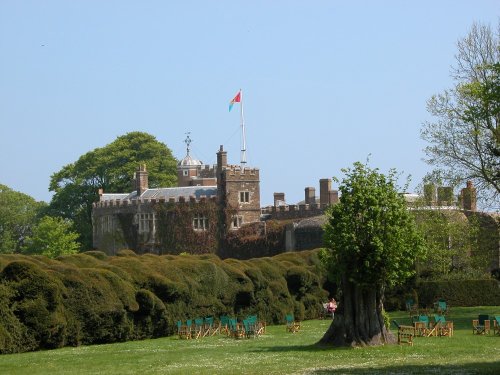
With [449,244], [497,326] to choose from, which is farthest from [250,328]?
[449,244]

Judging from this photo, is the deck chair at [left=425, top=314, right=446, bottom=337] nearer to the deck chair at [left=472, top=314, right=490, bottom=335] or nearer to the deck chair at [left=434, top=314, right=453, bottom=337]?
the deck chair at [left=434, top=314, right=453, bottom=337]

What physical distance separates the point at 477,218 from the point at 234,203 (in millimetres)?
38478

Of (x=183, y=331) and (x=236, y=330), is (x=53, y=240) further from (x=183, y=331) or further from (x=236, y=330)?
(x=236, y=330)

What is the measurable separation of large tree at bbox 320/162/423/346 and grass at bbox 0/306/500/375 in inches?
36.1

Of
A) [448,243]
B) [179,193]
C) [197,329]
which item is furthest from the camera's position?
[179,193]

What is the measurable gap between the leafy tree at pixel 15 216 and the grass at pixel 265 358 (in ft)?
262

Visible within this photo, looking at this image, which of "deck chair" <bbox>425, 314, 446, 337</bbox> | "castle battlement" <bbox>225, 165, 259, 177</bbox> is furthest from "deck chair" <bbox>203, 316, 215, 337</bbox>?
"castle battlement" <bbox>225, 165, 259, 177</bbox>

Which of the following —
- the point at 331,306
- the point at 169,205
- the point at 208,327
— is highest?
the point at 169,205

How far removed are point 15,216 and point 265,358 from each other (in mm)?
90158

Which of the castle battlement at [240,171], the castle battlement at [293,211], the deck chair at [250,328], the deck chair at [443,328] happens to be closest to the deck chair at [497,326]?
the deck chair at [443,328]

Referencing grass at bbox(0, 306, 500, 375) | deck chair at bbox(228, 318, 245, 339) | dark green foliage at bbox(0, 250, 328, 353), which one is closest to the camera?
grass at bbox(0, 306, 500, 375)

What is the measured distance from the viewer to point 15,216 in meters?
118

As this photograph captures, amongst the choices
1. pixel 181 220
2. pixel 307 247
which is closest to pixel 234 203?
pixel 181 220

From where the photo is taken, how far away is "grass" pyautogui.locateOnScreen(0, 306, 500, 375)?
2819 cm
